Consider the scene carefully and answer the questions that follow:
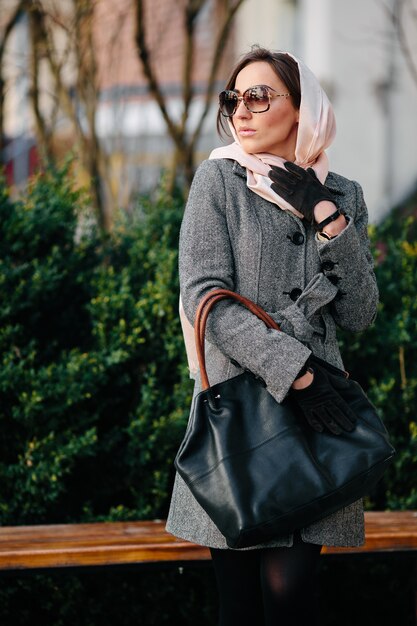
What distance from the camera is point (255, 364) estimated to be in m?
2.23

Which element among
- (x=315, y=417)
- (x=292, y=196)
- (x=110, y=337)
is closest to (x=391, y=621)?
(x=110, y=337)

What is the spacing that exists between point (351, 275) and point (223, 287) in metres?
0.35

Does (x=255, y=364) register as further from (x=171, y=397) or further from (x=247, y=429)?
(x=171, y=397)

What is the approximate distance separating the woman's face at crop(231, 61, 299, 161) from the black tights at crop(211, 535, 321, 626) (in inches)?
41.9

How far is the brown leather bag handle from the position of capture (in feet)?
7.38

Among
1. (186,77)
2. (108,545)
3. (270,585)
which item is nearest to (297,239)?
(270,585)

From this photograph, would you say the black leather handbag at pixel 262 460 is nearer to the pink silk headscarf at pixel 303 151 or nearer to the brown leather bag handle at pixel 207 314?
the brown leather bag handle at pixel 207 314

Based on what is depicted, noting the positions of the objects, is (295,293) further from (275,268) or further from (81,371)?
Result: (81,371)

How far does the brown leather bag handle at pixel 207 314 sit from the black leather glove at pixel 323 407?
0.58 feet

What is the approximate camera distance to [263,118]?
2455 millimetres

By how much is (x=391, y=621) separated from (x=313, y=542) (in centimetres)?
189

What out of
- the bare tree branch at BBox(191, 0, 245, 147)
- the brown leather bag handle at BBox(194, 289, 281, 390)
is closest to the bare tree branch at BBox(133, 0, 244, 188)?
the bare tree branch at BBox(191, 0, 245, 147)

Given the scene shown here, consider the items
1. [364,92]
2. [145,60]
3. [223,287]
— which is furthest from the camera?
[364,92]

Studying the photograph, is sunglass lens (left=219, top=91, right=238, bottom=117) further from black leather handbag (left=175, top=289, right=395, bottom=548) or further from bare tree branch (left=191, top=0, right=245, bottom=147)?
bare tree branch (left=191, top=0, right=245, bottom=147)
